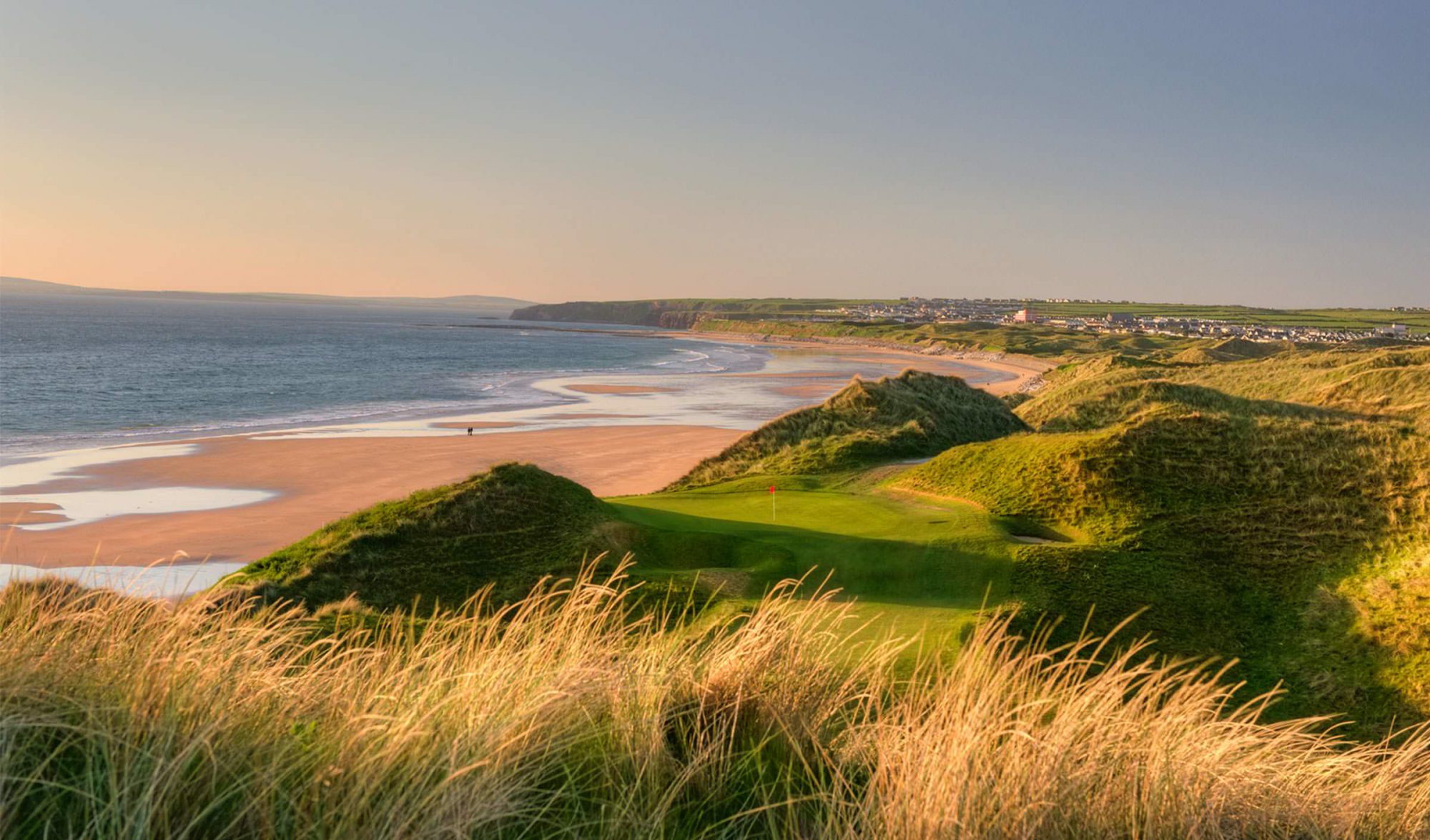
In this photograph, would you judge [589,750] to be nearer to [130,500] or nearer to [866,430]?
[866,430]

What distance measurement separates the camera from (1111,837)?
378 cm

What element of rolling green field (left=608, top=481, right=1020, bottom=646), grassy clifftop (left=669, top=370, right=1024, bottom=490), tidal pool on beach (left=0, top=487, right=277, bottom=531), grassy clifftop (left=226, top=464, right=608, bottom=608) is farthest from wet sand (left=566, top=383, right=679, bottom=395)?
grassy clifftop (left=226, top=464, right=608, bottom=608)

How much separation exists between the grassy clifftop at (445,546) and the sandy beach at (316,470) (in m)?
2.92

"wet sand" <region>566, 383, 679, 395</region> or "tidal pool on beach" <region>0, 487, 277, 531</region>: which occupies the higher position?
"wet sand" <region>566, 383, 679, 395</region>

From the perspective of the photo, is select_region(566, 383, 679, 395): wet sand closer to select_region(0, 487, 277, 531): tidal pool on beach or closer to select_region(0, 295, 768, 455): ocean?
select_region(0, 295, 768, 455): ocean

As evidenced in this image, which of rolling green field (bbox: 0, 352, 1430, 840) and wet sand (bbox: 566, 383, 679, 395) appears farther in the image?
wet sand (bbox: 566, 383, 679, 395)

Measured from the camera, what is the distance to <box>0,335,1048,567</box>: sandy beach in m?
22.1

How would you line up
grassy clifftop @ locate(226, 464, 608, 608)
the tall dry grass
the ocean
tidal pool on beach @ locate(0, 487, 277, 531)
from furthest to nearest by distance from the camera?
1. the ocean
2. tidal pool on beach @ locate(0, 487, 277, 531)
3. grassy clifftop @ locate(226, 464, 608, 608)
4. the tall dry grass

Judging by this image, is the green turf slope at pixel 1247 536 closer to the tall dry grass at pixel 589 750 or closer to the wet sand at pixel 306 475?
the tall dry grass at pixel 589 750

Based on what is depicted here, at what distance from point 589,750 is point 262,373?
79.2 m

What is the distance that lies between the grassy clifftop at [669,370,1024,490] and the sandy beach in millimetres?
4166

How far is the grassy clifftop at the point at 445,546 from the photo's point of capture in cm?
1312

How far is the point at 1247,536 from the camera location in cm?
1381

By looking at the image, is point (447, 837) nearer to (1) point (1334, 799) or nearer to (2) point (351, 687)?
(2) point (351, 687)
